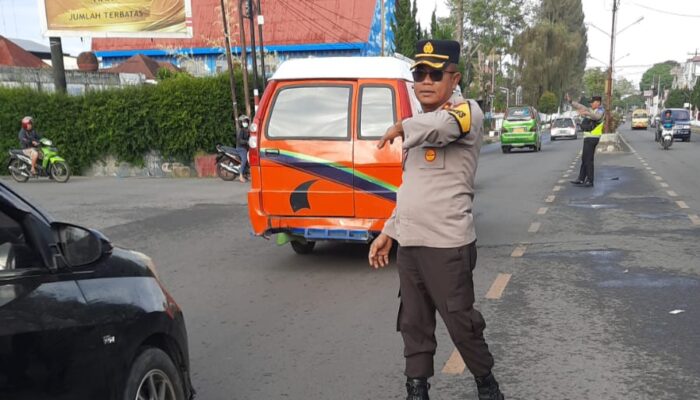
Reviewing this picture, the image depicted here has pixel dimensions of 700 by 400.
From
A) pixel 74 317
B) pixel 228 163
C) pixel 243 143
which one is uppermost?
pixel 74 317

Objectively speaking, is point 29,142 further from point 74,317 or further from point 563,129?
point 563,129

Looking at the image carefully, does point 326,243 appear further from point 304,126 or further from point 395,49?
point 395,49

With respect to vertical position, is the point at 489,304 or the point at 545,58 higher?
the point at 545,58

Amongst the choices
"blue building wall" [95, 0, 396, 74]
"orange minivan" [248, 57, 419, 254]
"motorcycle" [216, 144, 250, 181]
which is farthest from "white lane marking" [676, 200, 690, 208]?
"blue building wall" [95, 0, 396, 74]

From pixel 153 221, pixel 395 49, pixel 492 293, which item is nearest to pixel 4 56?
pixel 395 49

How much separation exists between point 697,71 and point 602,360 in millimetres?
130533

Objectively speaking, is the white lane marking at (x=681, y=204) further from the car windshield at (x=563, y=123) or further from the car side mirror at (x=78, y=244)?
the car windshield at (x=563, y=123)

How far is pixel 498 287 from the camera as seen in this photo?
5.96 meters

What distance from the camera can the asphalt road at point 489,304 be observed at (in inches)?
154

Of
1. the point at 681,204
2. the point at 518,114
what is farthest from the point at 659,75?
the point at 681,204

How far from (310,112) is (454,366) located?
3.47 metres

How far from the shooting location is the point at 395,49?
4128 cm

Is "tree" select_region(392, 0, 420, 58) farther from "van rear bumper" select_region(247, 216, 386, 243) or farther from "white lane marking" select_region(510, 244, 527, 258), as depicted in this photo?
"van rear bumper" select_region(247, 216, 386, 243)

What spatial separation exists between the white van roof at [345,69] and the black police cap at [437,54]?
3557 millimetres
